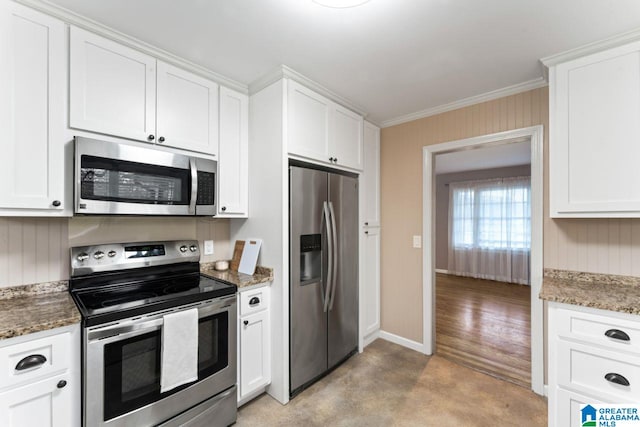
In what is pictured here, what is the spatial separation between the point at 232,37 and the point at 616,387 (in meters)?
2.91

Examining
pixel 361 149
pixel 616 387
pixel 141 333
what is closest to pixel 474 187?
pixel 361 149

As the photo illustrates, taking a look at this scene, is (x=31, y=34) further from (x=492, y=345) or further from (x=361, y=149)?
(x=492, y=345)

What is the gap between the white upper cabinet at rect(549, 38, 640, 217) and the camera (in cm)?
174

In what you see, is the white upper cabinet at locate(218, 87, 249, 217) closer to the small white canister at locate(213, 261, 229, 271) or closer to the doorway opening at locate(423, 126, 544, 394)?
the small white canister at locate(213, 261, 229, 271)

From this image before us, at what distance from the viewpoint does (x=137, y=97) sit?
1831 millimetres

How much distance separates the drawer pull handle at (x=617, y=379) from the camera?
146 cm

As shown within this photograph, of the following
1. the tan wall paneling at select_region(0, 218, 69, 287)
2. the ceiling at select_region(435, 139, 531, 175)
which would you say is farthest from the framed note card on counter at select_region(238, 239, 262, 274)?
the ceiling at select_region(435, 139, 531, 175)

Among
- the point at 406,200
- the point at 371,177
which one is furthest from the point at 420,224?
the point at 371,177

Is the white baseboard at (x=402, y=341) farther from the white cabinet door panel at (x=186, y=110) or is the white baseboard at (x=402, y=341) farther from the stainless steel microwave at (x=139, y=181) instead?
the white cabinet door panel at (x=186, y=110)

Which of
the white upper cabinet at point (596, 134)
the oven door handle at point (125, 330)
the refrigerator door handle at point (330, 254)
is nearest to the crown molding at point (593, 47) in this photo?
the white upper cabinet at point (596, 134)

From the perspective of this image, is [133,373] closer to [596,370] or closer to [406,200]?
[596,370]

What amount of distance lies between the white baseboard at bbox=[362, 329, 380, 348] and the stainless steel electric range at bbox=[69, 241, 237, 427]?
5.15 feet

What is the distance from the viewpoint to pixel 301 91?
2.28 m

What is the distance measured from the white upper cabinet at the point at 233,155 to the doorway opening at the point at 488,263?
183 cm
